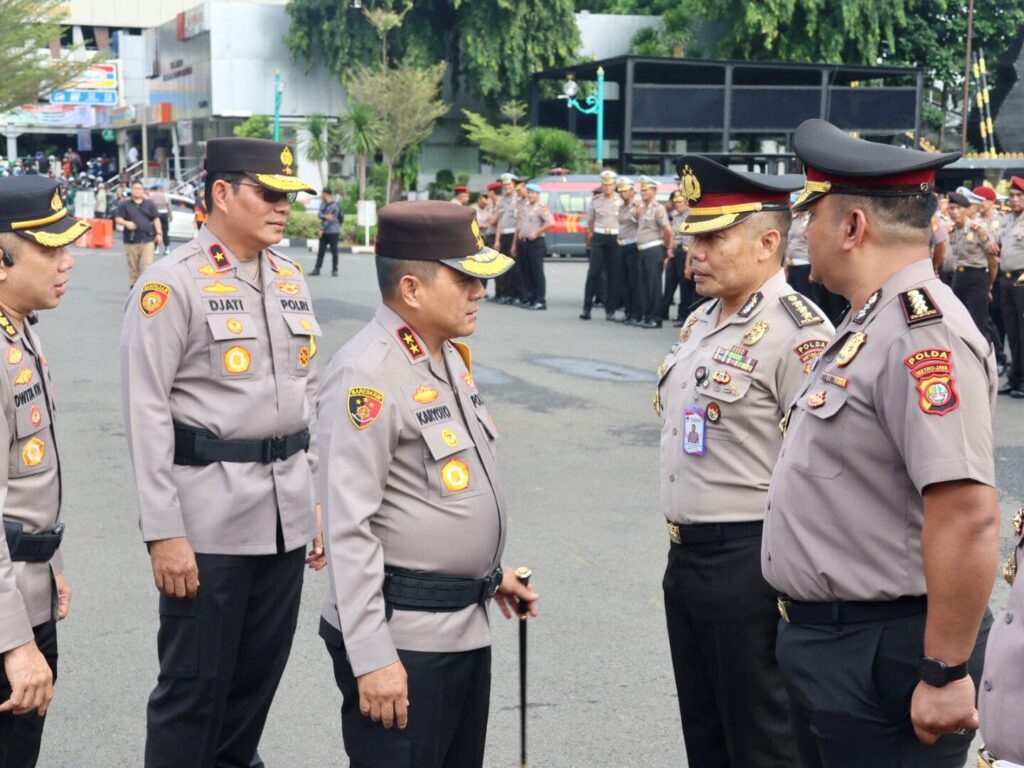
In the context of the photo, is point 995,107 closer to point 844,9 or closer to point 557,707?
point 844,9

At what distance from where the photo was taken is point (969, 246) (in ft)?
45.0

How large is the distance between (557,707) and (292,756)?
101 centimetres

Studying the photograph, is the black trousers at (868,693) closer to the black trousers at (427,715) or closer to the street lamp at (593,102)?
the black trousers at (427,715)

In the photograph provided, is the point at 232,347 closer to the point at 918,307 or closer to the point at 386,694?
the point at 386,694

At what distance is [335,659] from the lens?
10.6ft

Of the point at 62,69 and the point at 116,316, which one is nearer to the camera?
the point at 116,316

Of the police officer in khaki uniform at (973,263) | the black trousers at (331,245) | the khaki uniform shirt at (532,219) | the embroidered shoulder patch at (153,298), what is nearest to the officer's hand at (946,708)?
the embroidered shoulder patch at (153,298)

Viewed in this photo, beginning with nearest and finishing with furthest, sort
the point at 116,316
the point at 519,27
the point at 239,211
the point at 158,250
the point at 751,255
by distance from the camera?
the point at 751,255, the point at 239,211, the point at 116,316, the point at 158,250, the point at 519,27

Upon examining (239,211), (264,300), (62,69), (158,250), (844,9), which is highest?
(844,9)

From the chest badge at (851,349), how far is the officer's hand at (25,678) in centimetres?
200

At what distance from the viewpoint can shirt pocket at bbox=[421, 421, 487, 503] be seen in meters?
3.11

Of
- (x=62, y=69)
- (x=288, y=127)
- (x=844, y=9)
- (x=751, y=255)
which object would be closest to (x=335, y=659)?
(x=751, y=255)

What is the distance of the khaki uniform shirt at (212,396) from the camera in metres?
3.80

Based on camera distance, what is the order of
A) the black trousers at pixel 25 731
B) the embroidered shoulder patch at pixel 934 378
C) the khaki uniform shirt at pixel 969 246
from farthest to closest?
the khaki uniform shirt at pixel 969 246 → the black trousers at pixel 25 731 → the embroidered shoulder patch at pixel 934 378
